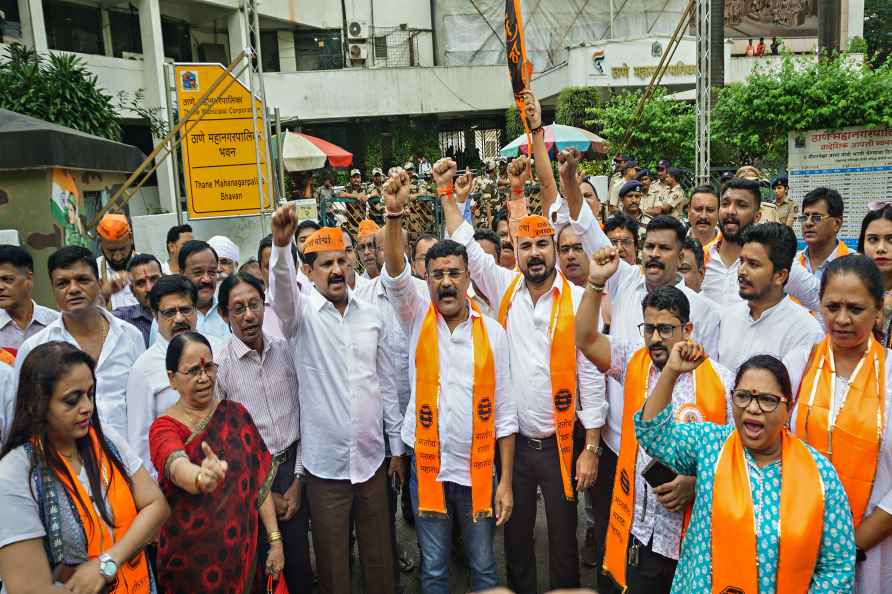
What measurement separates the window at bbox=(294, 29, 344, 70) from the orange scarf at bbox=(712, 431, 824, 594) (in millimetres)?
25347

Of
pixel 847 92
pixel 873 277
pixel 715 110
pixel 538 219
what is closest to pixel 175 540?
pixel 538 219

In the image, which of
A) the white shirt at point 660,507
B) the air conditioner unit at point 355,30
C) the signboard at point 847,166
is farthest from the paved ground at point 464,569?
the air conditioner unit at point 355,30

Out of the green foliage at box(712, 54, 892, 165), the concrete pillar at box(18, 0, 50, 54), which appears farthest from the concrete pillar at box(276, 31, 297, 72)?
the green foliage at box(712, 54, 892, 165)

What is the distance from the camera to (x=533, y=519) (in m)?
3.80

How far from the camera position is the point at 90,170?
23.9 ft

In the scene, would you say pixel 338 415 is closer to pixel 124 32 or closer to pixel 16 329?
pixel 16 329

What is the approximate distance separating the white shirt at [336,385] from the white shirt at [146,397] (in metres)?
0.64

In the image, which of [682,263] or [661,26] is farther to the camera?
[661,26]

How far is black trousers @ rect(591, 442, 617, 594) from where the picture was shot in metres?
3.76

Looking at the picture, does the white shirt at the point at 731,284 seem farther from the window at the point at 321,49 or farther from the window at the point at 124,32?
the window at the point at 321,49

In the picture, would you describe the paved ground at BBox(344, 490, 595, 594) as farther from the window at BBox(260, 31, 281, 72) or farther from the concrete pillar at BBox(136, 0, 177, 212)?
the window at BBox(260, 31, 281, 72)

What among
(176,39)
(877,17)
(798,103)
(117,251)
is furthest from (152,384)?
(877,17)

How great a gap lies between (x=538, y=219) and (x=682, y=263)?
1.11 m

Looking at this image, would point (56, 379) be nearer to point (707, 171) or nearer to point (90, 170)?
point (90, 170)
